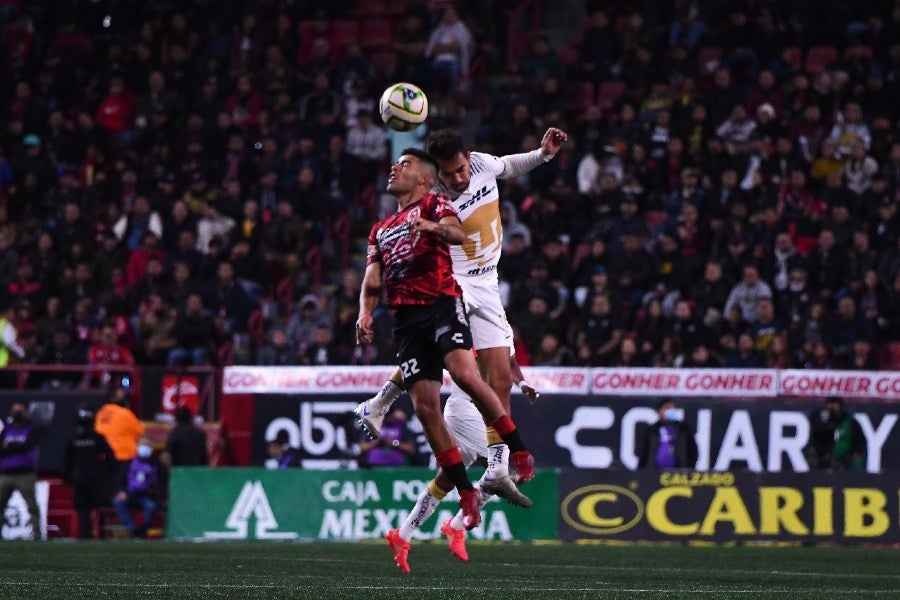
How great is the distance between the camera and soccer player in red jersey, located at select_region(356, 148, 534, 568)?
35.8 feet

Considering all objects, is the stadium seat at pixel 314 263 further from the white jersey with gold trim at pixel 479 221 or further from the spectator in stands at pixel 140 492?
the white jersey with gold trim at pixel 479 221

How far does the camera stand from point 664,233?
22297 millimetres

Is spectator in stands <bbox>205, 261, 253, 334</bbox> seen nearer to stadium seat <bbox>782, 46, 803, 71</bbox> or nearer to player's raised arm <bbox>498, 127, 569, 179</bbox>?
stadium seat <bbox>782, 46, 803, 71</bbox>

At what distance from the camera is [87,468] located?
21.3 m

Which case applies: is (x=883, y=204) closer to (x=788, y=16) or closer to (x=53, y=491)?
(x=788, y=16)

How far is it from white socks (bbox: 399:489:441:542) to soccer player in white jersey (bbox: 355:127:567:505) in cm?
62

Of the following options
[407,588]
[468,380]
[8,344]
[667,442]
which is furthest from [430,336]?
[8,344]

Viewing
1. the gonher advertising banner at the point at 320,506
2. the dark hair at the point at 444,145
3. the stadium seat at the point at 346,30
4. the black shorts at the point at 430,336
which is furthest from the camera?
the stadium seat at the point at 346,30

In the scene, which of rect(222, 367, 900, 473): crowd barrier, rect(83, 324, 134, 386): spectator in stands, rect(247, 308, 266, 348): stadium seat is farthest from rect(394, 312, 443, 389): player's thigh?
rect(247, 308, 266, 348): stadium seat

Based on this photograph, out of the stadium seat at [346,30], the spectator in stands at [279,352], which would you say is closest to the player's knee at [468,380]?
the spectator in stands at [279,352]

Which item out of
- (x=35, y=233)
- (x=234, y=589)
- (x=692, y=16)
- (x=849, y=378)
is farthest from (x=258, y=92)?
(x=234, y=589)

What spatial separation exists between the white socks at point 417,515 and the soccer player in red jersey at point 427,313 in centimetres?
60

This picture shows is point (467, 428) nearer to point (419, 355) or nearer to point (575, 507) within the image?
point (419, 355)

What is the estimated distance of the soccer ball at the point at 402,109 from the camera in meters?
11.9
